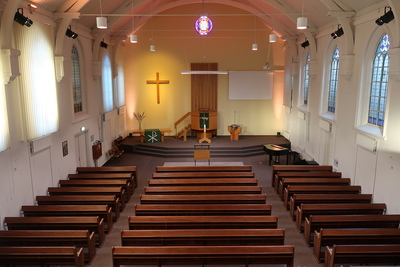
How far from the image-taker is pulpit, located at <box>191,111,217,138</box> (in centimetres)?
1856

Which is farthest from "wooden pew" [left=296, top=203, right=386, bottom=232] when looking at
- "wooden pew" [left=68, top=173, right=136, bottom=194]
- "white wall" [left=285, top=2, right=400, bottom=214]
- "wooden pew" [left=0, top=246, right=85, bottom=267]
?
"wooden pew" [left=68, top=173, right=136, bottom=194]

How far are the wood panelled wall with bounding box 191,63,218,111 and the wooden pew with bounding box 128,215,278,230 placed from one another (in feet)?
43.0

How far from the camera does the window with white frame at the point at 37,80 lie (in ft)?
28.0

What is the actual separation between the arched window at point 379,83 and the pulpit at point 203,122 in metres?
9.97

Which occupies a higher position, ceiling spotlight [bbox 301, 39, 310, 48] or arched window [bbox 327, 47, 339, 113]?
ceiling spotlight [bbox 301, 39, 310, 48]

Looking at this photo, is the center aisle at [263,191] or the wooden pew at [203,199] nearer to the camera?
the center aisle at [263,191]

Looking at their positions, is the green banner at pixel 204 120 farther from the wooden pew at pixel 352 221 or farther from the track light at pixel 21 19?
the wooden pew at pixel 352 221

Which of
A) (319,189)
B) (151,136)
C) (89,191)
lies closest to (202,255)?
(89,191)

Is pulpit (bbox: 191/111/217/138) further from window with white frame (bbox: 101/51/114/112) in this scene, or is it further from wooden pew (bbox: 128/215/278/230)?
wooden pew (bbox: 128/215/278/230)

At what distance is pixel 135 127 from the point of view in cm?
2008

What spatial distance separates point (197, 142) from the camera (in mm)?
18094

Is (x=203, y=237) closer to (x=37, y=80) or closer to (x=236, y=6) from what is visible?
(x=37, y=80)

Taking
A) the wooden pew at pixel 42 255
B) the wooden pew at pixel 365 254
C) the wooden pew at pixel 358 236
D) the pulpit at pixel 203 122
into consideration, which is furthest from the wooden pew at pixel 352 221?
the pulpit at pixel 203 122

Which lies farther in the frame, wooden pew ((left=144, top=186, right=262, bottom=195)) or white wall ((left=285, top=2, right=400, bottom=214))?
wooden pew ((left=144, top=186, right=262, bottom=195))
